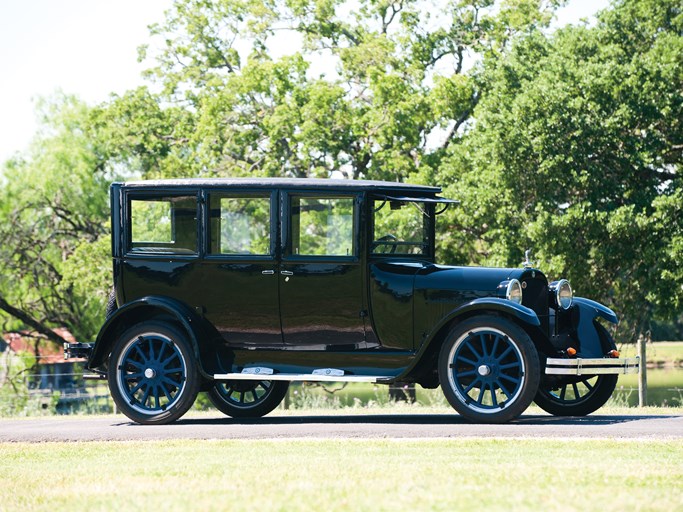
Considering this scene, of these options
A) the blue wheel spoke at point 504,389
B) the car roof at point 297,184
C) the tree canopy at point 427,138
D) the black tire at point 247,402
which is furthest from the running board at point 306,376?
the tree canopy at point 427,138

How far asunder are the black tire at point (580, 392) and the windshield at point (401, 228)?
1909 mm

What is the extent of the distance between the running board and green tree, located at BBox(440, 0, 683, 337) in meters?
16.5

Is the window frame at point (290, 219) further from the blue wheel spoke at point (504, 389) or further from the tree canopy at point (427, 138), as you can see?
the tree canopy at point (427, 138)

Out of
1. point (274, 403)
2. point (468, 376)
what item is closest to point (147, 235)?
point (274, 403)

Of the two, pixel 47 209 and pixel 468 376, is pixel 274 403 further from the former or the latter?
pixel 47 209

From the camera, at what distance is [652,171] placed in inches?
1133

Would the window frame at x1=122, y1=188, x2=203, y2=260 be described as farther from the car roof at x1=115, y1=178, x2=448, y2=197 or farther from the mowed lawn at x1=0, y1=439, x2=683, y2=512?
the mowed lawn at x1=0, y1=439, x2=683, y2=512

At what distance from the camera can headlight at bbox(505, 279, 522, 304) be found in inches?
430

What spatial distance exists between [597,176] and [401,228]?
16603 mm

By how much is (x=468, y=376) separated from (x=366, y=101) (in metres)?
29.0

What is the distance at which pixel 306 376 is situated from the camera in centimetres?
1129

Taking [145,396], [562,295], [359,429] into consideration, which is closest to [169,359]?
Answer: [145,396]

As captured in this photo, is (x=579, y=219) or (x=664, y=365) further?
(x=664, y=365)

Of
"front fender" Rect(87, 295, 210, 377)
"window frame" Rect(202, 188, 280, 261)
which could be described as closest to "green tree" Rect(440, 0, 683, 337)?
"window frame" Rect(202, 188, 280, 261)
